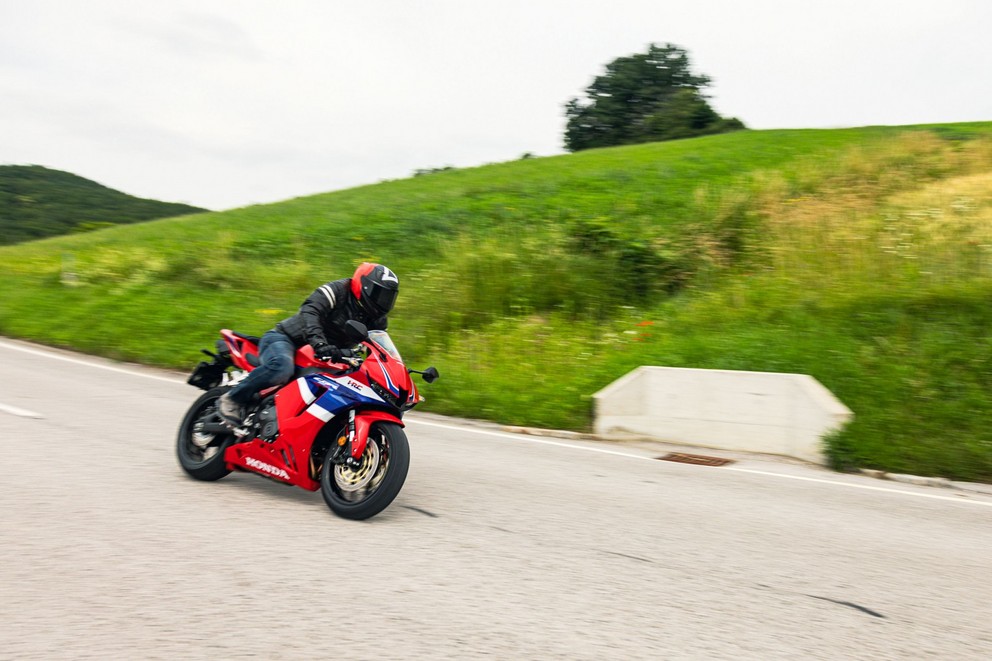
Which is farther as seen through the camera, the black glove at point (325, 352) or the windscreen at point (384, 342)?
the windscreen at point (384, 342)

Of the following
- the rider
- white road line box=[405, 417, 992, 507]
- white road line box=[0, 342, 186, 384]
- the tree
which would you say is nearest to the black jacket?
the rider

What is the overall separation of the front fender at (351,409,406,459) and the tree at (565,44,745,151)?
247 ft

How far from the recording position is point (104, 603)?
3.76 m

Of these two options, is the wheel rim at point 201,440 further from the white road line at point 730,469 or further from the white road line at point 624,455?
the white road line at point 730,469

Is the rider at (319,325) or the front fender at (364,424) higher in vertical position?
the rider at (319,325)

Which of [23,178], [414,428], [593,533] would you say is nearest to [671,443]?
[414,428]

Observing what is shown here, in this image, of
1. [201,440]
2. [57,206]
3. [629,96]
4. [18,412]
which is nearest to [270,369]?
[201,440]

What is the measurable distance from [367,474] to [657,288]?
37.8 ft

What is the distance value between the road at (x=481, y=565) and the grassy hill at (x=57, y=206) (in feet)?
180

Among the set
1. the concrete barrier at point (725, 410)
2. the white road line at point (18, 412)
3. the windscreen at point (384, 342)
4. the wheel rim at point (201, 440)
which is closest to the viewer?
the windscreen at point (384, 342)

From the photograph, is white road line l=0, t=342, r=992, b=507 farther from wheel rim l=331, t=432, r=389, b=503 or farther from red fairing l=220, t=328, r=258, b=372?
wheel rim l=331, t=432, r=389, b=503

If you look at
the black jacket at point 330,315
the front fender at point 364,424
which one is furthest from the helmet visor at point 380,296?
the front fender at point 364,424

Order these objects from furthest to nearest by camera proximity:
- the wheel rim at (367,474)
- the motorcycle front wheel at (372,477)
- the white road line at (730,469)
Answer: the white road line at (730,469), the wheel rim at (367,474), the motorcycle front wheel at (372,477)

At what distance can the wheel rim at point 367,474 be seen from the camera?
211 inches
